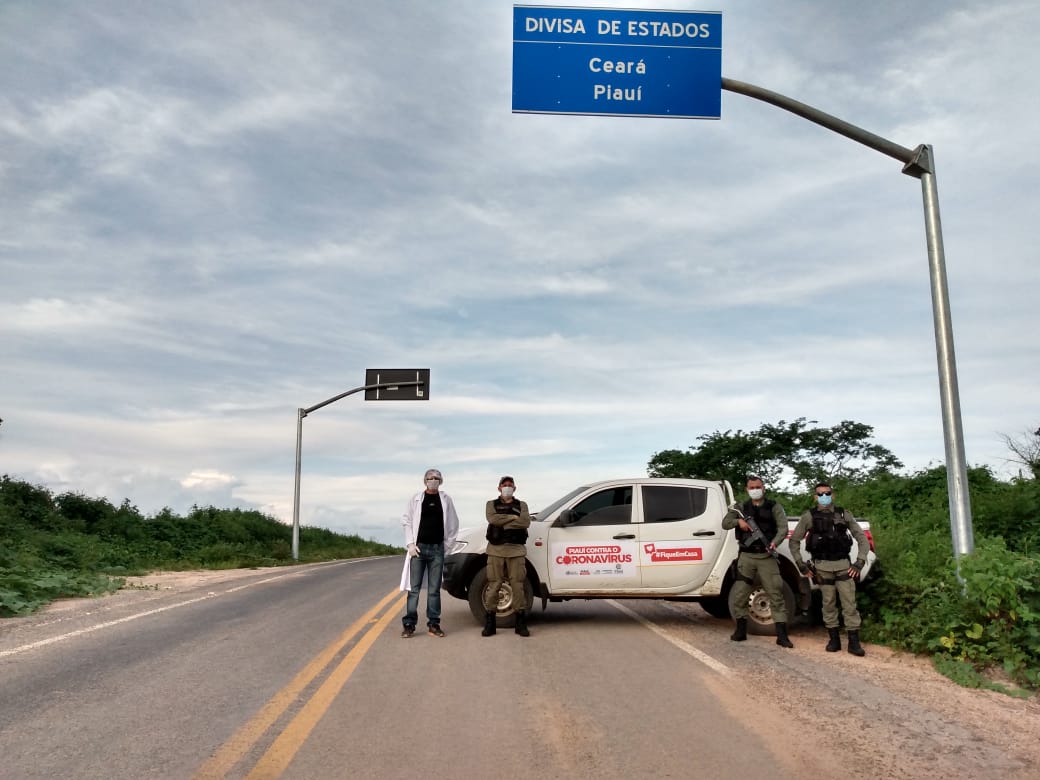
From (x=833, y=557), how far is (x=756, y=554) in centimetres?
89

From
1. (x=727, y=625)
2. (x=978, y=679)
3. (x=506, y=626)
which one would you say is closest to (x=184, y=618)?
(x=506, y=626)

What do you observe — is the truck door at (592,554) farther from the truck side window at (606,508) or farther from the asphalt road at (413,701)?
the asphalt road at (413,701)

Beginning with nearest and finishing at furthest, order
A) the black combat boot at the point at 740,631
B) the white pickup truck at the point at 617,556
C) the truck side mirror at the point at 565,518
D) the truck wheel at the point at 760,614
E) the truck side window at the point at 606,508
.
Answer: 1. the black combat boot at the point at 740,631
2. the truck wheel at the point at 760,614
3. the white pickup truck at the point at 617,556
4. the truck side mirror at the point at 565,518
5. the truck side window at the point at 606,508

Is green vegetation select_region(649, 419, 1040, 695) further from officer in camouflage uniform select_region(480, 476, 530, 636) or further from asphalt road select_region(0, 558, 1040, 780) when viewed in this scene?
officer in camouflage uniform select_region(480, 476, 530, 636)

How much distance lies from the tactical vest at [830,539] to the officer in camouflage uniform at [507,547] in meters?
3.27

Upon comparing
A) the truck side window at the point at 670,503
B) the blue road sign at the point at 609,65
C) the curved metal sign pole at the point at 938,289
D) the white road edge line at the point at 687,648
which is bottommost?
the white road edge line at the point at 687,648

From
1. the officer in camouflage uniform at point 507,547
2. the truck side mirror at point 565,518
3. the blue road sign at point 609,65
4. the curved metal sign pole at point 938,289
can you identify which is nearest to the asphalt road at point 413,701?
the officer in camouflage uniform at point 507,547

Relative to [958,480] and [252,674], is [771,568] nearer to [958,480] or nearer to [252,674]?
[958,480]

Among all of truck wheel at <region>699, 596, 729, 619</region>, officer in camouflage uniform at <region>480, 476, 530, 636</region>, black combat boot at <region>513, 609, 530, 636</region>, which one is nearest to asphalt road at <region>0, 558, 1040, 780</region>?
black combat boot at <region>513, 609, 530, 636</region>

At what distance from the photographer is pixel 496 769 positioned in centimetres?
493

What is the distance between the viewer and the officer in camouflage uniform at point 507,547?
10.2 metres

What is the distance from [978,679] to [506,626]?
5.18 m

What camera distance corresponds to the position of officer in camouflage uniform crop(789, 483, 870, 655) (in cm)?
941

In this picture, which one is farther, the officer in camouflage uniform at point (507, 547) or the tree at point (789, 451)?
the tree at point (789, 451)
